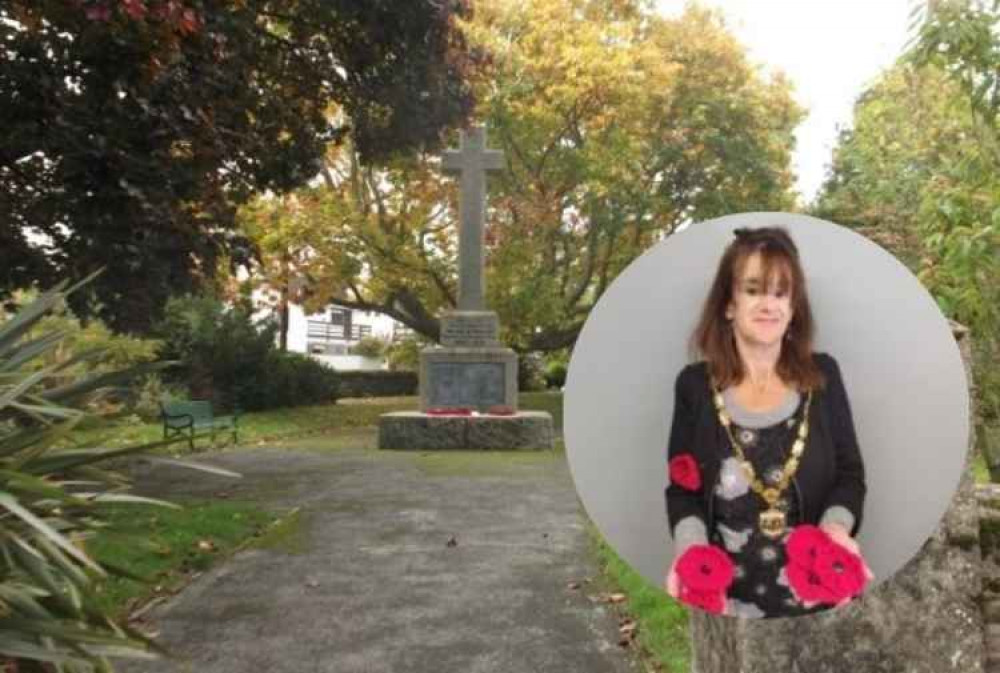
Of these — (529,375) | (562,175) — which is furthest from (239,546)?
(529,375)

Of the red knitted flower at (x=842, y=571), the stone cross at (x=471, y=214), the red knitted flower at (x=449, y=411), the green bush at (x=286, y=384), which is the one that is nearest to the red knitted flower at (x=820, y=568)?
the red knitted flower at (x=842, y=571)

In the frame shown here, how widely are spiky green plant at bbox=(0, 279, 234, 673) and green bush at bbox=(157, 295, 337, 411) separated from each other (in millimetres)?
19193

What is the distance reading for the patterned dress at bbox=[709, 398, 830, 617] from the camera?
122 cm

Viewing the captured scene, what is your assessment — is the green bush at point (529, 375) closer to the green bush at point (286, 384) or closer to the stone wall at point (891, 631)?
Answer: the green bush at point (286, 384)

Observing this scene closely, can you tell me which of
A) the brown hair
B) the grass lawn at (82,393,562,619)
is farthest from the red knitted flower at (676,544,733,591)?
the grass lawn at (82,393,562,619)

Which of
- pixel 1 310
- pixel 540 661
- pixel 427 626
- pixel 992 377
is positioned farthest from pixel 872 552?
pixel 1 310

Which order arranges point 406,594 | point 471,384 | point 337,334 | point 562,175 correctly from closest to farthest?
point 406,594 < point 471,384 < point 562,175 < point 337,334

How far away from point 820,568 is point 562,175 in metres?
21.7

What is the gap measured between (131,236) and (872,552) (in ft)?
24.4

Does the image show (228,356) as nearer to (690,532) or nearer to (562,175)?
(562,175)

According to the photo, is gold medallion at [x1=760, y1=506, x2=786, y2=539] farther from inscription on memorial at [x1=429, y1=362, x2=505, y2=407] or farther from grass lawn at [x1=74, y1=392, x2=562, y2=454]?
inscription on memorial at [x1=429, y1=362, x2=505, y2=407]

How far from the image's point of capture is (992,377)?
573 centimetres

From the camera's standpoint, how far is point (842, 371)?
123 centimetres

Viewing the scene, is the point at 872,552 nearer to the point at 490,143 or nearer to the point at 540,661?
the point at 540,661
